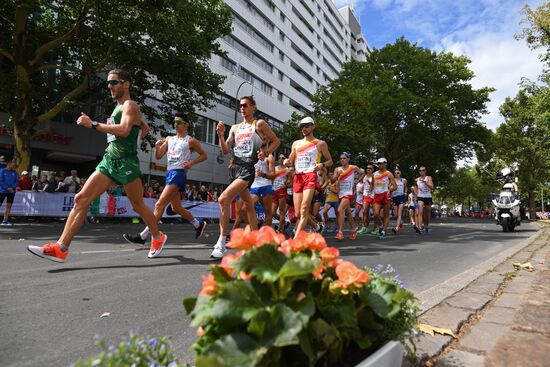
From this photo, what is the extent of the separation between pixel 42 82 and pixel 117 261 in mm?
16525

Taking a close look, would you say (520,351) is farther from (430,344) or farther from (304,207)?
(304,207)

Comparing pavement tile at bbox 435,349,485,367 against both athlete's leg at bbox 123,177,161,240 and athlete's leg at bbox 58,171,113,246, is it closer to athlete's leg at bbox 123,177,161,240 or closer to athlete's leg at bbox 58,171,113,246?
athlete's leg at bbox 123,177,161,240

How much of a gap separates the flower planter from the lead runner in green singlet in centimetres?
362

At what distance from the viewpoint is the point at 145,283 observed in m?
3.59

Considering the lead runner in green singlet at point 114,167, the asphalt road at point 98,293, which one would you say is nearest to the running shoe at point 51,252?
the lead runner in green singlet at point 114,167

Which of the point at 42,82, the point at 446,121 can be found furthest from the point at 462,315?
the point at 446,121

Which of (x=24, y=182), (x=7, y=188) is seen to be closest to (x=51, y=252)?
(x=7, y=188)

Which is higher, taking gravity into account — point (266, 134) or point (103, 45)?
point (103, 45)

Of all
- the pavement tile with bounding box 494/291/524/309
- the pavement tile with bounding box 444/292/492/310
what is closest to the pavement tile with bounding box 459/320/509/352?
the pavement tile with bounding box 444/292/492/310

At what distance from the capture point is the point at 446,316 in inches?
102

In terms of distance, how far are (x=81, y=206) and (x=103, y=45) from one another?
513 inches

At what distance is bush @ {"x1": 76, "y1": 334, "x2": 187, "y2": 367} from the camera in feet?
3.45

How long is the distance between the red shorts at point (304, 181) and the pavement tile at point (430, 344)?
412 centimetres

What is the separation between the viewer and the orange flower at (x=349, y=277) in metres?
1.25
